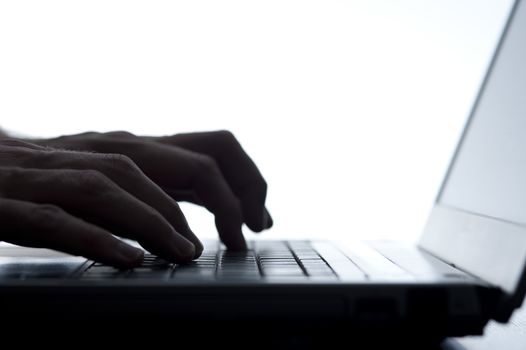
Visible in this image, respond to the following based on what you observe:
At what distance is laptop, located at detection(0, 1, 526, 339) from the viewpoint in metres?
0.39

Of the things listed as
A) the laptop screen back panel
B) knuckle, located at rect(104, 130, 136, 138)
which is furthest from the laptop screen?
knuckle, located at rect(104, 130, 136, 138)

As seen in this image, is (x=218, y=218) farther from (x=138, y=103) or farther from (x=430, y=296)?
(x=138, y=103)

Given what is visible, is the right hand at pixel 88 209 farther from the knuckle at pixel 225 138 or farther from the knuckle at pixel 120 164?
the knuckle at pixel 225 138

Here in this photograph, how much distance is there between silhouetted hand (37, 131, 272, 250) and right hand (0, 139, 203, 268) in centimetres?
17

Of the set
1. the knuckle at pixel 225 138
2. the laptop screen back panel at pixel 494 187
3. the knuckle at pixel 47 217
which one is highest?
the laptop screen back panel at pixel 494 187

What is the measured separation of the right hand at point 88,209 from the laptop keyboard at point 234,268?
2 centimetres

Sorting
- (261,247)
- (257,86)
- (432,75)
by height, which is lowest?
(261,247)

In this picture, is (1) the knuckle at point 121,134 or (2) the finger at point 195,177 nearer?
(2) the finger at point 195,177

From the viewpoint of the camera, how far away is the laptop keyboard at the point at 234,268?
456 mm

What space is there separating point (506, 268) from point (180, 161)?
449 millimetres

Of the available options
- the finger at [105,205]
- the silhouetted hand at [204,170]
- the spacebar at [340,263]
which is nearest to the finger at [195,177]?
the silhouetted hand at [204,170]

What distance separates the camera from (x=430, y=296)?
1.32ft

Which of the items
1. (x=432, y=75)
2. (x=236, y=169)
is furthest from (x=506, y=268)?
(x=432, y=75)

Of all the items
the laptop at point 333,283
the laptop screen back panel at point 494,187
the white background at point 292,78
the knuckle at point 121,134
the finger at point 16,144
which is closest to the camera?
the laptop at point 333,283
